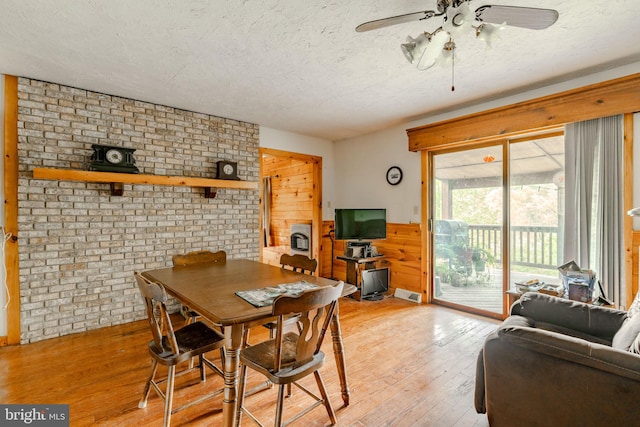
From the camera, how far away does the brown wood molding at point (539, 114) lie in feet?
8.37

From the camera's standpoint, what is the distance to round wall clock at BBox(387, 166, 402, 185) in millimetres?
4418

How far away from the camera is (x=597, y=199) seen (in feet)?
8.87

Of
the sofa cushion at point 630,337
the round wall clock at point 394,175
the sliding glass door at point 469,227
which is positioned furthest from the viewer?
the round wall clock at point 394,175

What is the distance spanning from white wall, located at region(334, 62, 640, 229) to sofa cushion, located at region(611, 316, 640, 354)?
7.98 ft

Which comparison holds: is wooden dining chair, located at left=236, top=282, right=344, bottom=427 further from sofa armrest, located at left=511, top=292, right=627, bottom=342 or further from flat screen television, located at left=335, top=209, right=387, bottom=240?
flat screen television, located at left=335, top=209, right=387, bottom=240

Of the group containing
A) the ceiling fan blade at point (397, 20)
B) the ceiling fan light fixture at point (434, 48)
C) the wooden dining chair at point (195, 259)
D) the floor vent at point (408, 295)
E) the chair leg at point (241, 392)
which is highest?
the ceiling fan blade at point (397, 20)

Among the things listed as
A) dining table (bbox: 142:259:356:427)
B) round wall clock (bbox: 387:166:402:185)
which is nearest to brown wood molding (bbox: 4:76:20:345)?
dining table (bbox: 142:259:356:427)

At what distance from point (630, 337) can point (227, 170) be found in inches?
152

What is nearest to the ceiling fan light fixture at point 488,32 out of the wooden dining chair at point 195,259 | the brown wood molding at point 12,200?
the wooden dining chair at point 195,259

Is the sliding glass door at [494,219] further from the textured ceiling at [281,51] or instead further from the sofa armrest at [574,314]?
the sofa armrest at [574,314]

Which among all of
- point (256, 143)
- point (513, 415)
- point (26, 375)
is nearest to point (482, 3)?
point (513, 415)

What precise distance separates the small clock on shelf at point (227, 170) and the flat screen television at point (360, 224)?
1.49 m

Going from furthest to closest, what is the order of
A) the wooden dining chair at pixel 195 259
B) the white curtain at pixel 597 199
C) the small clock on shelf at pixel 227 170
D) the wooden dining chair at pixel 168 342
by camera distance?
the small clock on shelf at pixel 227 170 < the wooden dining chair at pixel 195 259 < the white curtain at pixel 597 199 < the wooden dining chair at pixel 168 342

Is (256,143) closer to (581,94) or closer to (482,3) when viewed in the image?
(482,3)
